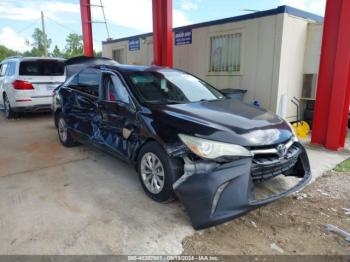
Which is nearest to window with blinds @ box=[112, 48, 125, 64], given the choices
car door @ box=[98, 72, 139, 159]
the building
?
the building

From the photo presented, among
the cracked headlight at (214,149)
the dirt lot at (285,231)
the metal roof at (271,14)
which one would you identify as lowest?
the dirt lot at (285,231)

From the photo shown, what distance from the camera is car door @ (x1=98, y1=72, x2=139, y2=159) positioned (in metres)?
3.47

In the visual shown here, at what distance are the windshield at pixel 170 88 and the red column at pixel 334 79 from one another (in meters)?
2.33

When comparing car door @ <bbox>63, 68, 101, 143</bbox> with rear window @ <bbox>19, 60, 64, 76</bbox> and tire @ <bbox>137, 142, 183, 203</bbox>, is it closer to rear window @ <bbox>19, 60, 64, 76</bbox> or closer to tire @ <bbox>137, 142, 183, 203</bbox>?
tire @ <bbox>137, 142, 183, 203</bbox>

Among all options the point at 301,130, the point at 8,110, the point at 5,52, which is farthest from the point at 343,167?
the point at 5,52

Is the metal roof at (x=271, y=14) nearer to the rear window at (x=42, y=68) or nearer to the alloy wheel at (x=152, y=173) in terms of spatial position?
the rear window at (x=42, y=68)

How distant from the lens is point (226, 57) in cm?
778

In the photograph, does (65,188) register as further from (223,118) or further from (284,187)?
(284,187)

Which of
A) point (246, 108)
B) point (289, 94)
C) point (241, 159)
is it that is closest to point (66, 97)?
point (246, 108)

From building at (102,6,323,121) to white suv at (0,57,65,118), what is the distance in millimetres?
4105

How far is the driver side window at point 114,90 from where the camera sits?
3625 millimetres

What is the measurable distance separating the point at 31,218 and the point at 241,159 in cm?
217

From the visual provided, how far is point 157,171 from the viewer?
3.12 meters

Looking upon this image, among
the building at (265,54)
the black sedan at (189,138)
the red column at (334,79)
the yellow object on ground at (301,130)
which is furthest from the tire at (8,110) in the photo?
the red column at (334,79)
